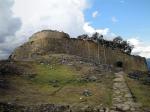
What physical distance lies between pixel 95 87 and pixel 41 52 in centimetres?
1800

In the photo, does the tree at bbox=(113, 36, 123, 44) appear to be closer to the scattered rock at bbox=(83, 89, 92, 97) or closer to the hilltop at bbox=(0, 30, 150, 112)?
the hilltop at bbox=(0, 30, 150, 112)

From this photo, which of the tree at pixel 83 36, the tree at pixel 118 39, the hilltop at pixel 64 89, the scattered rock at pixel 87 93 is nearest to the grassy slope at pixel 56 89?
the hilltop at pixel 64 89

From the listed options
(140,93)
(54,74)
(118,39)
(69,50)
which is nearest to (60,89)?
(140,93)

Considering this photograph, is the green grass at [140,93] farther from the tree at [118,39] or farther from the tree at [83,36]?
the tree at [118,39]

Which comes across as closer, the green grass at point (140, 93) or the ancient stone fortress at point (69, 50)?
the green grass at point (140, 93)

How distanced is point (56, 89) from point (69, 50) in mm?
22197

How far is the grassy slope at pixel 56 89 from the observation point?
1581cm

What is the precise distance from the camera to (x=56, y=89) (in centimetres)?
1927

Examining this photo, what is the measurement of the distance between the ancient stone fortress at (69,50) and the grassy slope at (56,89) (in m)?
11.0

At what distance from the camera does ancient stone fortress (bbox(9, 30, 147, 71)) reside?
38625 millimetres

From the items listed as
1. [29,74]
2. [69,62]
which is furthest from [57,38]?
[29,74]

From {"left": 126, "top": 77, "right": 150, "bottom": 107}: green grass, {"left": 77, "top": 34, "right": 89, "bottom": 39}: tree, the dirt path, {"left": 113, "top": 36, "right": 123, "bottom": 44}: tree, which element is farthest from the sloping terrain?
{"left": 113, "top": 36, "right": 123, "bottom": 44}: tree

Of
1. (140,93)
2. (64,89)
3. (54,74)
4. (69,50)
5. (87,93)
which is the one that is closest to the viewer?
(87,93)

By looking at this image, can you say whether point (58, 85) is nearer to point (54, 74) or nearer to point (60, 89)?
point (60, 89)
